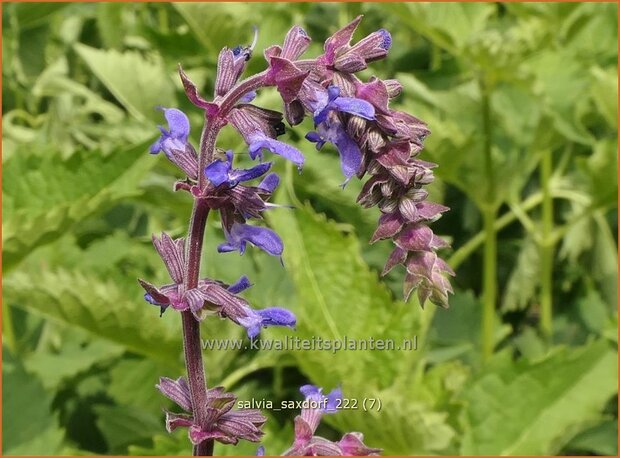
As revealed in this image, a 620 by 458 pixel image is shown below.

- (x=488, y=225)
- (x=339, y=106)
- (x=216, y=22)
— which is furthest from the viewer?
(x=216, y=22)

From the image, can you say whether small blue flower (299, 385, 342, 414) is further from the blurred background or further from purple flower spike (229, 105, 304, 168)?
the blurred background

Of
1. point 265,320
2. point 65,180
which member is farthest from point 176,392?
point 65,180

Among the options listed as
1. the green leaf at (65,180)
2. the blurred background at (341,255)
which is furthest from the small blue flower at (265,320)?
the green leaf at (65,180)

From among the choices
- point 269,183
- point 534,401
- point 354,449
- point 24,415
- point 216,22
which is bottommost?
point 24,415

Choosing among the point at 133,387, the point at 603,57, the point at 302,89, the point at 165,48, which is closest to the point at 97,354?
the point at 133,387

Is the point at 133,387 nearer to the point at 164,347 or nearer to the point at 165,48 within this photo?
the point at 164,347

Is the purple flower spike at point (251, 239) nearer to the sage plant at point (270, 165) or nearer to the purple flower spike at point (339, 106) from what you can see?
the sage plant at point (270, 165)

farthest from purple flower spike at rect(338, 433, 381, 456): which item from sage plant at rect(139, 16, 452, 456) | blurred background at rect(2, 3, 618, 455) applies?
blurred background at rect(2, 3, 618, 455)

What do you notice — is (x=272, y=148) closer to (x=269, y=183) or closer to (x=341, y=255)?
(x=269, y=183)
